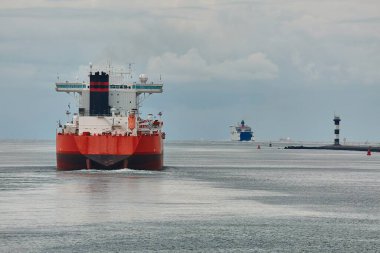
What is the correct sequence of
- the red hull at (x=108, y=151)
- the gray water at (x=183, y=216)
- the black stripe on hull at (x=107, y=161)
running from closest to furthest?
the gray water at (x=183, y=216), the red hull at (x=108, y=151), the black stripe on hull at (x=107, y=161)

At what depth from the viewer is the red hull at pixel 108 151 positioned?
251ft

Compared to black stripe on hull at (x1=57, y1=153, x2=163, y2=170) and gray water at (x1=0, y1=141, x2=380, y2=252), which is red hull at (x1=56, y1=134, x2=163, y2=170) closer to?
black stripe on hull at (x1=57, y1=153, x2=163, y2=170)

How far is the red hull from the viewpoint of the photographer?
76.6 meters

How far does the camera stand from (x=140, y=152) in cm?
7825

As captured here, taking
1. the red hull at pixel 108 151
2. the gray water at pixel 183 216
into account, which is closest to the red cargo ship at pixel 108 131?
the red hull at pixel 108 151

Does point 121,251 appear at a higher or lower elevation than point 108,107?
lower

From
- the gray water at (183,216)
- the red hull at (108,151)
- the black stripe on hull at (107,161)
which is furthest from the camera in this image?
the black stripe on hull at (107,161)

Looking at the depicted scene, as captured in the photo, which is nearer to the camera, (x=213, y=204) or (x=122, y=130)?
(x=213, y=204)

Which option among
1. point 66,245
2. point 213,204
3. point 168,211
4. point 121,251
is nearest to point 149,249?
point 121,251

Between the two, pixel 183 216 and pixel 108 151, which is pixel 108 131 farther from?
pixel 183 216

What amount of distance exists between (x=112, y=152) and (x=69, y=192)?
60.0ft

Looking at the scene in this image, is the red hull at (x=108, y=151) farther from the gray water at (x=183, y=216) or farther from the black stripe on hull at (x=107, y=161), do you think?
the gray water at (x=183, y=216)

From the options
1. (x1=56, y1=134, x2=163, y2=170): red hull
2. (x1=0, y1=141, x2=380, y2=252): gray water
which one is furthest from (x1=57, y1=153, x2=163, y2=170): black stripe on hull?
(x1=0, y1=141, x2=380, y2=252): gray water

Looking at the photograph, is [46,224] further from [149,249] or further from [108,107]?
[108,107]
